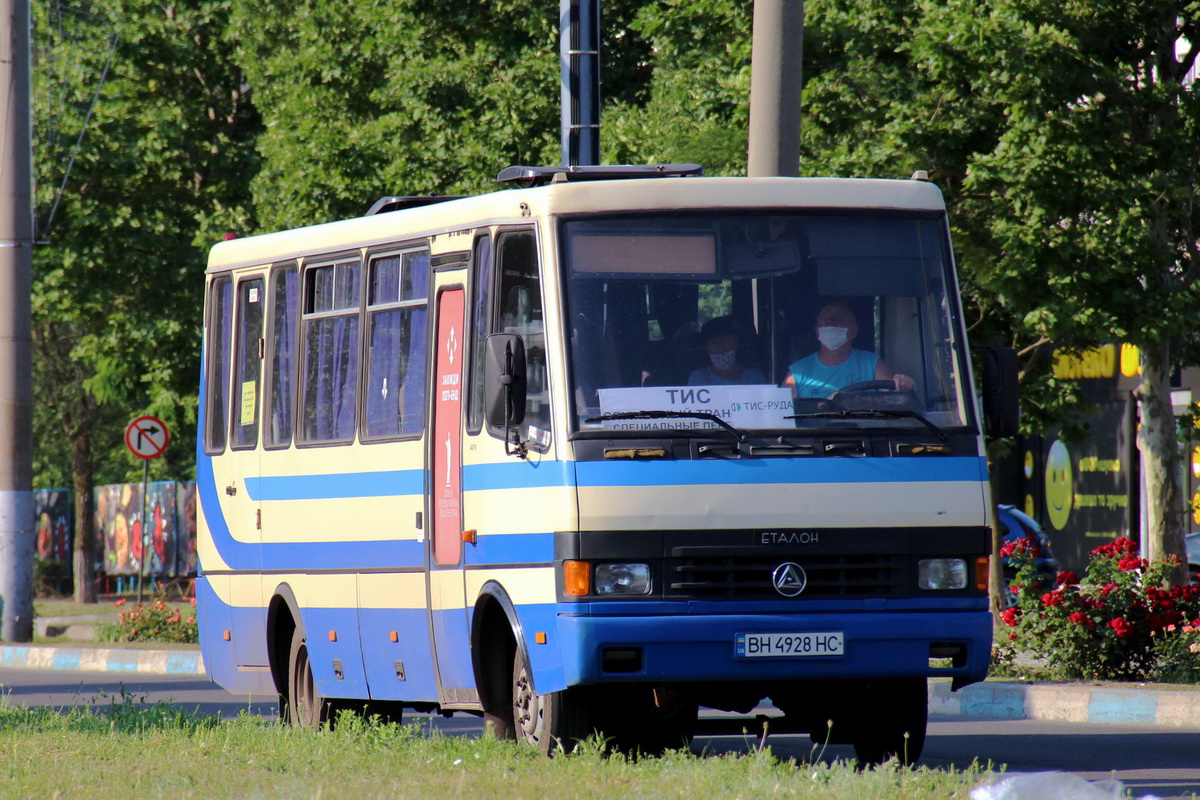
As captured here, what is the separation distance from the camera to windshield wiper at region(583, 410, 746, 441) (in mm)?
8430

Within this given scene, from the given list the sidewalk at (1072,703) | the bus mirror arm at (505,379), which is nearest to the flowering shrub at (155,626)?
the sidewalk at (1072,703)

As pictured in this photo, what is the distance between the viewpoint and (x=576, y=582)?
27.2 feet

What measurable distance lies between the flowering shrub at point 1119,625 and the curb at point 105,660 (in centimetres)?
936

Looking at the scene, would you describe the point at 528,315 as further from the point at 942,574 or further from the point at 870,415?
the point at 942,574

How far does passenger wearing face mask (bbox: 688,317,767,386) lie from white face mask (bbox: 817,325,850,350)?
33 cm

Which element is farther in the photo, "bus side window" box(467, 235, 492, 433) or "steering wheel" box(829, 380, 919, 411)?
"bus side window" box(467, 235, 492, 433)

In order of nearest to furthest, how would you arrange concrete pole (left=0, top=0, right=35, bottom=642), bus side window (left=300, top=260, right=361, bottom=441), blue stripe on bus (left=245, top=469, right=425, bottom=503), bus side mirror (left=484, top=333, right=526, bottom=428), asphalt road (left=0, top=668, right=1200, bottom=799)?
bus side mirror (left=484, top=333, right=526, bottom=428), asphalt road (left=0, top=668, right=1200, bottom=799), blue stripe on bus (left=245, top=469, right=425, bottom=503), bus side window (left=300, top=260, right=361, bottom=441), concrete pole (left=0, top=0, right=35, bottom=642)

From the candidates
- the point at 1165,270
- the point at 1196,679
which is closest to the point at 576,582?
the point at 1196,679

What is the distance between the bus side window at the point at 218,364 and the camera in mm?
12906

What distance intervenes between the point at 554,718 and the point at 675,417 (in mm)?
1444

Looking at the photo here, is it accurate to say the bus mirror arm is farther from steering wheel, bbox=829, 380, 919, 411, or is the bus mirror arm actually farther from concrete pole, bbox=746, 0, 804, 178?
concrete pole, bbox=746, 0, 804, 178

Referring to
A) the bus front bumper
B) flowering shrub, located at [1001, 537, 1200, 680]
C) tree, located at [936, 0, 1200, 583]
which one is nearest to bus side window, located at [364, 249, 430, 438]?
the bus front bumper

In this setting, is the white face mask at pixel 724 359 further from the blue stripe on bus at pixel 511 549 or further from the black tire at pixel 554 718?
the black tire at pixel 554 718

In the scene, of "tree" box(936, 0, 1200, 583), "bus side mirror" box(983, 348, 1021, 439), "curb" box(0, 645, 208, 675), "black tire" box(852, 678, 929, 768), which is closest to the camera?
"bus side mirror" box(983, 348, 1021, 439)
